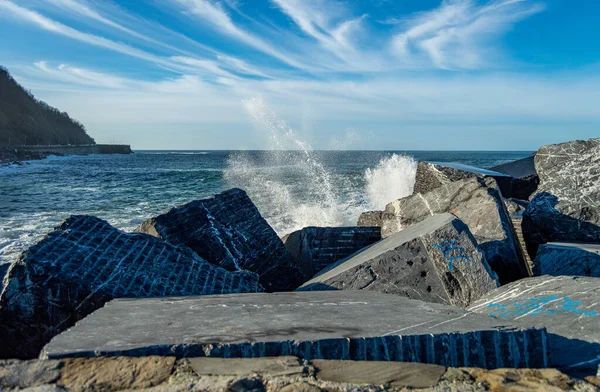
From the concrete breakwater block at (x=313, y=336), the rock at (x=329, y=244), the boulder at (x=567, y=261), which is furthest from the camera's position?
the rock at (x=329, y=244)

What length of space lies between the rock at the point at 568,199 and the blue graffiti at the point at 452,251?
6.01 ft

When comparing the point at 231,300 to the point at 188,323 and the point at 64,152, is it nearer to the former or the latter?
the point at 188,323

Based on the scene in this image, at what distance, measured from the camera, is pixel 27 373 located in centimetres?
144

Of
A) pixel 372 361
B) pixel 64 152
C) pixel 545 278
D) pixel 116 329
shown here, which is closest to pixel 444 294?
pixel 545 278

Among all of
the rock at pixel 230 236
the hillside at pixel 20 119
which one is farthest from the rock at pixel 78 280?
the hillside at pixel 20 119

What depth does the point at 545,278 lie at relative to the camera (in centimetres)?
273

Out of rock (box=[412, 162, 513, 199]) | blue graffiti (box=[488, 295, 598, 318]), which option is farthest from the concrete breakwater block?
rock (box=[412, 162, 513, 199])

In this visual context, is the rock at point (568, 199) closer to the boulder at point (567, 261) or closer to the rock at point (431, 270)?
the boulder at point (567, 261)

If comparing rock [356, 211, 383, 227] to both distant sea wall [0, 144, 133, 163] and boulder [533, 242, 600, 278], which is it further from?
distant sea wall [0, 144, 133, 163]

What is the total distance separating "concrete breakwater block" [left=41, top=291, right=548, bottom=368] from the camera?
5.06 ft

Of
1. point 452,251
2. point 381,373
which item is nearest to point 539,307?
point 452,251

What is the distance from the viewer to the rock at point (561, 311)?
1808mm

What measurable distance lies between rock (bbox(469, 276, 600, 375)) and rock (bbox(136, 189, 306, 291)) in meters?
2.16

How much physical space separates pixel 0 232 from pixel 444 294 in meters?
10.9
